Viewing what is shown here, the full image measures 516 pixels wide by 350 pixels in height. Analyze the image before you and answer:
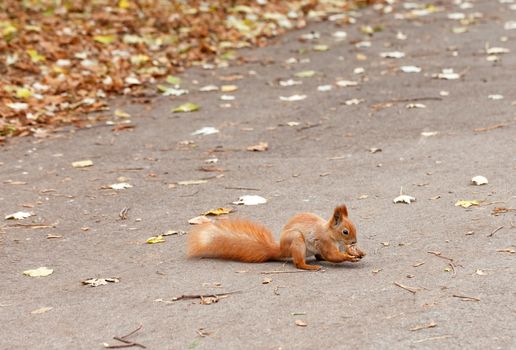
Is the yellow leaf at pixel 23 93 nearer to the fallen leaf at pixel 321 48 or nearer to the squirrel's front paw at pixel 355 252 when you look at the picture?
the fallen leaf at pixel 321 48

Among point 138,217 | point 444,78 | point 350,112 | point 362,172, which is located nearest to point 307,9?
point 444,78

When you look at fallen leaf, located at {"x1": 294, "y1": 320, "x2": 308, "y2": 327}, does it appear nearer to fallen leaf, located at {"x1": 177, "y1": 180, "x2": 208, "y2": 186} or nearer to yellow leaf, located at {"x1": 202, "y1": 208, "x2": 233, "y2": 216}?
yellow leaf, located at {"x1": 202, "y1": 208, "x2": 233, "y2": 216}

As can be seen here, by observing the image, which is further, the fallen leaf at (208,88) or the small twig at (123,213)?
the fallen leaf at (208,88)

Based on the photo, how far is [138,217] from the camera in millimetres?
5824

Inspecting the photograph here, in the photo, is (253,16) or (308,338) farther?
(253,16)

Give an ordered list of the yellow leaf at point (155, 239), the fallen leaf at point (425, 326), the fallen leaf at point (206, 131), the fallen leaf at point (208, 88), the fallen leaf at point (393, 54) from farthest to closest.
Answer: the fallen leaf at point (393, 54), the fallen leaf at point (208, 88), the fallen leaf at point (206, 131), the yellow leaf at point (155, 239), the fallen leaf at point (425, 326)

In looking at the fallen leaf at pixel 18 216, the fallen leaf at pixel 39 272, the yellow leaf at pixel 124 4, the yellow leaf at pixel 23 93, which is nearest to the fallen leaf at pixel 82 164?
the fallen leaf at pixel 18 216

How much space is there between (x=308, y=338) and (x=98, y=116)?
5.87 metres

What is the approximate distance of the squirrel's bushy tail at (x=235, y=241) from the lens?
15.5ft

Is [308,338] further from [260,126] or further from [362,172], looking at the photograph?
[260,126]

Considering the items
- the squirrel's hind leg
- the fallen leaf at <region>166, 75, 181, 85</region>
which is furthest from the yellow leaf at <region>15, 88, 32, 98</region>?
the squirrel's hind leg

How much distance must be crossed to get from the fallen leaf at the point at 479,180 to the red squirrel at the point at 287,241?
1.64 metres

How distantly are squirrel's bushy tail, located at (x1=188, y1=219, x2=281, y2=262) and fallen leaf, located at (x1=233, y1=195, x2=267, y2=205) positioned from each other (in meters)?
1.15

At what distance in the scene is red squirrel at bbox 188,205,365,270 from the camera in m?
4.54
